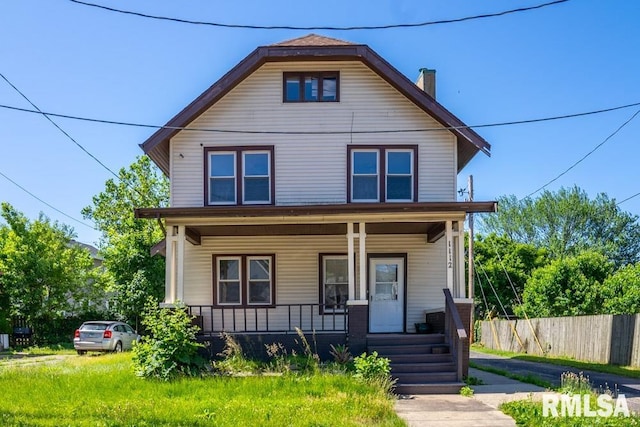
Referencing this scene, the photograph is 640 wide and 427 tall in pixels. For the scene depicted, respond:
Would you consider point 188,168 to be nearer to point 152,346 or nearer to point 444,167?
point 152,346

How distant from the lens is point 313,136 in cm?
1566

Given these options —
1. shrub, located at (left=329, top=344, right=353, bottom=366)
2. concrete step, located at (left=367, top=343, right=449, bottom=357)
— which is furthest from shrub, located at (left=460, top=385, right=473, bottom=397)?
shrub, located at (left=329, top=344, right=353, bottom=366)

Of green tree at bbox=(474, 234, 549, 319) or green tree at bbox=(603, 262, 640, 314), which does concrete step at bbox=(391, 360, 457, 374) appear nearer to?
green tree at bbox=(603, 262, 640, 314)

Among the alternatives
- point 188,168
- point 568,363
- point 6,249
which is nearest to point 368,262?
point 188,168

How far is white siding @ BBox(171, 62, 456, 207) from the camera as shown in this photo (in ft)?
50.9

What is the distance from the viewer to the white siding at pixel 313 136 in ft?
50.9

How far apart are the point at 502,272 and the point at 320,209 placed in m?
30.2

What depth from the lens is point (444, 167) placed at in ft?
51.2

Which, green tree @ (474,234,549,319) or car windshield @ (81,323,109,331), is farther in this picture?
green tree @ (474,234,549,319)

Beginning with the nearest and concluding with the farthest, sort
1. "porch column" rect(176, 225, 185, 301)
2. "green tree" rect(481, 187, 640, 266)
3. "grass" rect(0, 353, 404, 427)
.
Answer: "grass" rect(0, 353, 404, 427) → "porch column" rect(176, 225, 185, 301) → "green tree" rect(481, 187, 640, 266)

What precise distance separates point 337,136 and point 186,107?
397 cm

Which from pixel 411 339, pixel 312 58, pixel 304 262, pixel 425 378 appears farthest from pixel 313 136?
pixel 425 378

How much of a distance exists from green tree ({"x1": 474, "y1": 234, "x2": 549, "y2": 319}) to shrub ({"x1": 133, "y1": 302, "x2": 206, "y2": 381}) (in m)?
29.8

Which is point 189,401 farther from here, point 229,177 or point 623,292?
point 623,292
